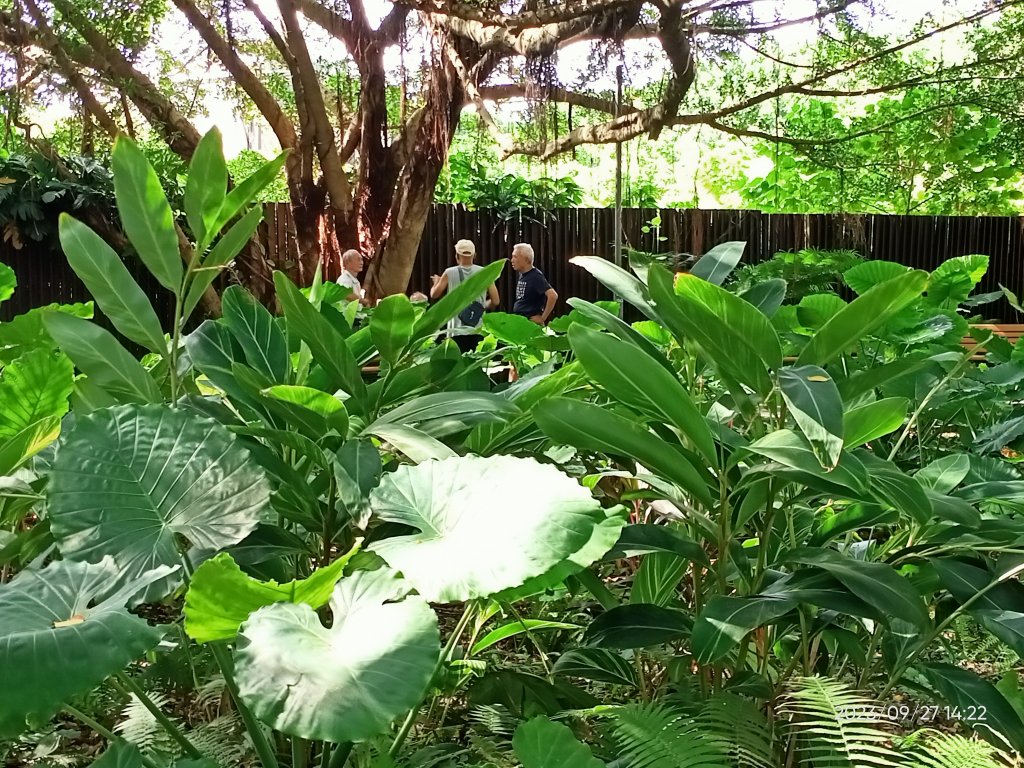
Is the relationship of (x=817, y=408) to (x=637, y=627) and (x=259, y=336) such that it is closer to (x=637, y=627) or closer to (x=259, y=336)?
(x=637, y=627)

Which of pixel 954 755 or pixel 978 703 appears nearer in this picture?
pixel 954 755

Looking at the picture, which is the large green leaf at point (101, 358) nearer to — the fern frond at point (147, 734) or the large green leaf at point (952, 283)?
the fern frond at point (147, 734)

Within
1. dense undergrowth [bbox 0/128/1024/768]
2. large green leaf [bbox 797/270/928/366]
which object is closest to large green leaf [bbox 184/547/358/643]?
dense undergrowth [bbox 0/128/1024/768]

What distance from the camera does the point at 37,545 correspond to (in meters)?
0.85

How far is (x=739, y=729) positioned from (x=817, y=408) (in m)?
0.29

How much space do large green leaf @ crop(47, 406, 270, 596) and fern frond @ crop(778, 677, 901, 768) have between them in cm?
48

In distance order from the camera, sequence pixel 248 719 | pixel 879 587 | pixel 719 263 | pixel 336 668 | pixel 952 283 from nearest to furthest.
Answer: pixel 336 668 < pixel 248 719 < pixel 879 587 < pixel 719 263 < pixel 952 283

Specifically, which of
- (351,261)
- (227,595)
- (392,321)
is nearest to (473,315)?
(351,261)

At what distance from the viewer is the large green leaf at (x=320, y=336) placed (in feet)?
2.70

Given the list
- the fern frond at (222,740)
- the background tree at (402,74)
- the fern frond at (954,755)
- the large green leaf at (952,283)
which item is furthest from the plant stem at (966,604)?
the background tree at (402,74)

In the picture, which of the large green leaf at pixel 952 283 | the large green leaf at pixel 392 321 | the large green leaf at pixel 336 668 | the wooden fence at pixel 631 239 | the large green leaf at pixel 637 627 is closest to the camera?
the large green leaf at pixel 336 668

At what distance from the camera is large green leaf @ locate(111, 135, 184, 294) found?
32.4 inches

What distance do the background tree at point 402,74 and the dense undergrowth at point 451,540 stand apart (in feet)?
14.5

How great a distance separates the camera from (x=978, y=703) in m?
0.77
